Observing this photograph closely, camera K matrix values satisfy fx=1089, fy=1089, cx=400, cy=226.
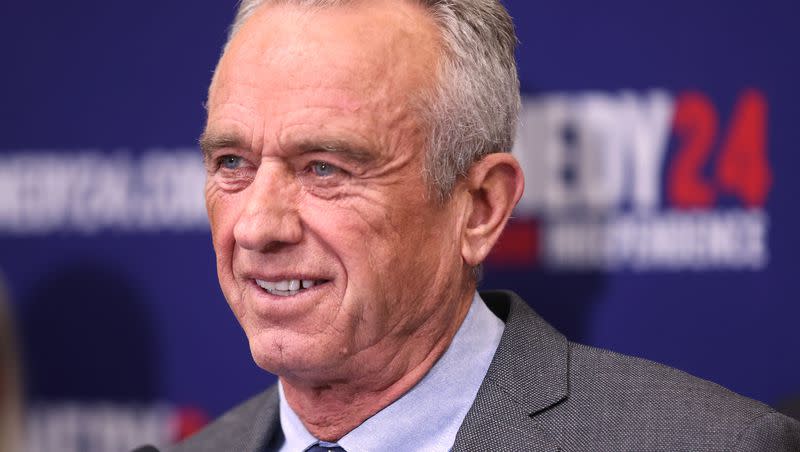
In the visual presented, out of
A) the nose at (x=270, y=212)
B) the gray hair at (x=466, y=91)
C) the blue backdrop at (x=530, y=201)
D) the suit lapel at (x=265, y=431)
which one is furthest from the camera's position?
the blue backdrop at (x=530, y=201)

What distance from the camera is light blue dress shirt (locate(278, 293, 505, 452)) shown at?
74.4 inches

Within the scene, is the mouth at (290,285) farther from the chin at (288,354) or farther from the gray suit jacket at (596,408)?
the gray suit jacket at (596,408)

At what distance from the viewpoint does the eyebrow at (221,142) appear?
184cm

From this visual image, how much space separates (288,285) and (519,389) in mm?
435

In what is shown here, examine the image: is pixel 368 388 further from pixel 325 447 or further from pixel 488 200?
pixel 488 200

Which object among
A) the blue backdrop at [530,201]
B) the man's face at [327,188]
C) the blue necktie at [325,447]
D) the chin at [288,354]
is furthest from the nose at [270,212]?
the blue backdrop at [530,201]

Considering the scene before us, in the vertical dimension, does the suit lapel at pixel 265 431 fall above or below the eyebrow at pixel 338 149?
below

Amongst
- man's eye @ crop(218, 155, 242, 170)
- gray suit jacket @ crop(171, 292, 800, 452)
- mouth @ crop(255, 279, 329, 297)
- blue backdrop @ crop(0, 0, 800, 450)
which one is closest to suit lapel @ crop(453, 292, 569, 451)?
gray suit jacket @ crop(171, 292, 800, 452)

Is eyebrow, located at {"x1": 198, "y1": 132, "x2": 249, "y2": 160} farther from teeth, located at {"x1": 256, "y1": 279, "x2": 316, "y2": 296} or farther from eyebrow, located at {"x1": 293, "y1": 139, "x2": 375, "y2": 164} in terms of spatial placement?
teeth, located at {"x1": 256, "y1": 279, "x2": 316, "y2": 296}

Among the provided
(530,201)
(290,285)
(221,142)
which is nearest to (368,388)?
(290,285)

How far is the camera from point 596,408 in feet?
6.04

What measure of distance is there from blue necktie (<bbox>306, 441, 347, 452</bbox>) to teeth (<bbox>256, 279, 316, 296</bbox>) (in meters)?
0.30

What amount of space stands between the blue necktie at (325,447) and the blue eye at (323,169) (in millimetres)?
489

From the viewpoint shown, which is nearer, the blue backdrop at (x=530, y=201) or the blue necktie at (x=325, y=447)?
the blue necktie at (x=325, y=447)
